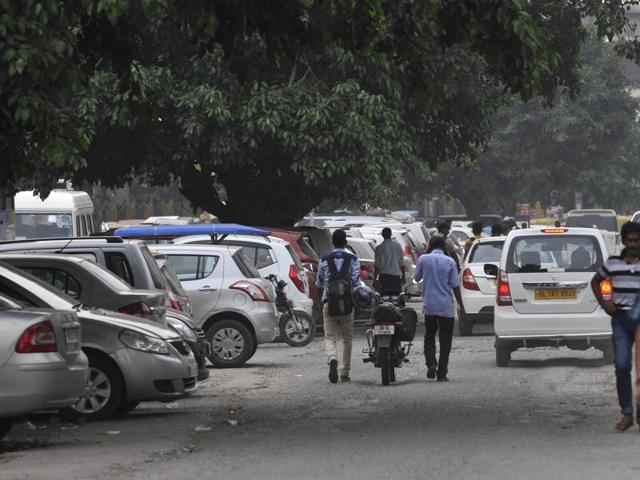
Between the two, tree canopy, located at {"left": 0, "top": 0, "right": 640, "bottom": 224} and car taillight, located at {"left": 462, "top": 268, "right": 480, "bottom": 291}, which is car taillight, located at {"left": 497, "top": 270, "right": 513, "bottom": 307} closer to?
tree canopy, located at {"left": 0, "top": 0, "right": 640, "bottom": 224}

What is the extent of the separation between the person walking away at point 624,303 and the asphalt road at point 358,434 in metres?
0.42

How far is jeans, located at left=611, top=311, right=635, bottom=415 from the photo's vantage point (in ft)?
42.1

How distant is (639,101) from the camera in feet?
282

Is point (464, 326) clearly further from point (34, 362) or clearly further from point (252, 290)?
point (34, 362)

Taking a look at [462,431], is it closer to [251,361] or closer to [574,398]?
[574,398]

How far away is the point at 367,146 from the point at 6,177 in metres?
15.2

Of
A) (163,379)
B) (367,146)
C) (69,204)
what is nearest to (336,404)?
(163,379)

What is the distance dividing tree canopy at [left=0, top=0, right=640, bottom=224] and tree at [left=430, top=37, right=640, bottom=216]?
48263mm

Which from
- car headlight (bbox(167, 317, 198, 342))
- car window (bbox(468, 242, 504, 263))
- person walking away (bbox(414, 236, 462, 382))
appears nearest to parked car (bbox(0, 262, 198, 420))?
car headlight (bbox(167, 317, 198, 342))

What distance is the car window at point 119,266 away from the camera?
1653 centimetres

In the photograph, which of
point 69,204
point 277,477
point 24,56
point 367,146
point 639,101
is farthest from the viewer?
point 639,101

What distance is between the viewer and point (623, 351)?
1296 cm

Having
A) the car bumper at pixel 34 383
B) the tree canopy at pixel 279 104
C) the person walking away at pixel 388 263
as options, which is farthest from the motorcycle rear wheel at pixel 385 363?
the person walking away at pixel 388 263

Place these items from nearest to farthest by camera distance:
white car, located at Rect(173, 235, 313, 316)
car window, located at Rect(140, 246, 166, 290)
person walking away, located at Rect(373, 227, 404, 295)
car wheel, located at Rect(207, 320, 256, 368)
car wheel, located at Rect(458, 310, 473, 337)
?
car window, located at Rect(140, 246, 166, 290) < car wheel, located at Rect(207, 320, 256, 368) < white car, located at Rect(173, 235, 313, 316) < car wheel, located at Rect(458, 310, 473, 337) < person walking away, located at Rect(373, 227, 404, 295)
